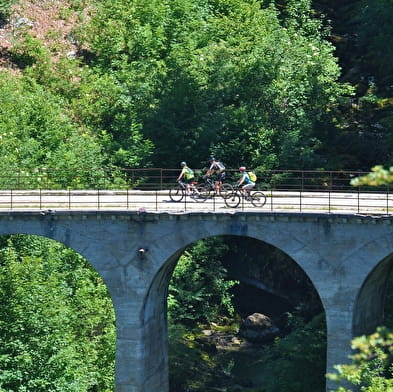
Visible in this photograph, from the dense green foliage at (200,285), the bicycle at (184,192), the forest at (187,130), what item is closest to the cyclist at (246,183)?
the bicycle at (184,192)

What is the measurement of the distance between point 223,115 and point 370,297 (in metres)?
17.9

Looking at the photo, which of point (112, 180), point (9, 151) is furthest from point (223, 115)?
point (9, 151)

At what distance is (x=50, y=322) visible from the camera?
44000 mm

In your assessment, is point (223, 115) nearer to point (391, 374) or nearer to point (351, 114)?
point (351, 114)

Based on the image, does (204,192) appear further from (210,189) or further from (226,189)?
(226,189)

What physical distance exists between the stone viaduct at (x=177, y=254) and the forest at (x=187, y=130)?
10.6ft

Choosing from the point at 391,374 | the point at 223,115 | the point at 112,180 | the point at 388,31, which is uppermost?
the point at 388,31

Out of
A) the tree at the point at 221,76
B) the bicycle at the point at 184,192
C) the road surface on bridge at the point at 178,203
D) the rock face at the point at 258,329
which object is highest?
the tree at the point at 221,76

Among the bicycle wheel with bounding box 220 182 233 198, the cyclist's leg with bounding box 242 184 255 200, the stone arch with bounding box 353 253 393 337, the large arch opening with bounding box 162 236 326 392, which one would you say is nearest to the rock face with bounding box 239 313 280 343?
the large arch opening with bounding box 162 236 326 392

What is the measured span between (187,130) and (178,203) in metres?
12.9

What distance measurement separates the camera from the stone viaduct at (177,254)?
38.5 metres

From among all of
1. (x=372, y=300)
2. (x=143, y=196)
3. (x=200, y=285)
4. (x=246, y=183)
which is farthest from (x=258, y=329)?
(x=246, y=183)

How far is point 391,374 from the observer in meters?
42.7

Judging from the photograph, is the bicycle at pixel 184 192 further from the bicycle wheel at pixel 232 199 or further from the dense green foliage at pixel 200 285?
the dense green foliage at pixel 200 285
